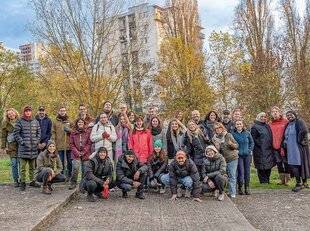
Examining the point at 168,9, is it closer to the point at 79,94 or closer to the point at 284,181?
the point at 79,94

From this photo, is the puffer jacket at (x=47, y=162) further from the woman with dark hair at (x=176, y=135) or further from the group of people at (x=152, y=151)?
the woman with dark hair at (x=176, y=135)

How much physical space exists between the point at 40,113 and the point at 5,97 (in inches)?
980

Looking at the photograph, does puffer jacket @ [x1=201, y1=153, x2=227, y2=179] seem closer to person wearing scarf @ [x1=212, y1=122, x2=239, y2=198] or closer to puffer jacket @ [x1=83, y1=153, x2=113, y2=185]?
person wearing scarf @ [x1=212, y1=122, x2=239, y2=198]

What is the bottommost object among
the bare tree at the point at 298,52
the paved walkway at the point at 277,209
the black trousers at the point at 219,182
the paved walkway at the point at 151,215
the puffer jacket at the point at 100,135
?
the paved walkway at the point at 277,209

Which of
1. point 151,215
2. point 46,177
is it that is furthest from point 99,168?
point 151,215

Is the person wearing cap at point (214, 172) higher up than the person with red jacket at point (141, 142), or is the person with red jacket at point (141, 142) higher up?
the person with red jacket at point (141, 142)

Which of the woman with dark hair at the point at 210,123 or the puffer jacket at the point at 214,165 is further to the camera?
the woman with dark hair at the point at 210,123

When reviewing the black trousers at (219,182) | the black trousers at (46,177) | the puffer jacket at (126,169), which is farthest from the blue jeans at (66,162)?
the black trousers at (219,182)

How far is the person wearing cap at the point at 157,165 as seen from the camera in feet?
35.6

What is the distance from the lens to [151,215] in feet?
27.8

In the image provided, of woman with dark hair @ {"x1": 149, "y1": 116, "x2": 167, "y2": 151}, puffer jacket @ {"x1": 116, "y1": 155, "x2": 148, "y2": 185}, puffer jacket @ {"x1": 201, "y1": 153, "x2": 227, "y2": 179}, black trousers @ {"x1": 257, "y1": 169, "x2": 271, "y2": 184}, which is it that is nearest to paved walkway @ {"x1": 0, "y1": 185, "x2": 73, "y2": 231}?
puffer jacket @ {"x1": 116, "y1": 155, "x2": 148, "y2": 185}

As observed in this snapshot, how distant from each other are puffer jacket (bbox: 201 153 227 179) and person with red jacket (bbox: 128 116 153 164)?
1363 mm

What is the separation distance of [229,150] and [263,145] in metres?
1.49

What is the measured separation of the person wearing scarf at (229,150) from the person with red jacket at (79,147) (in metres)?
2.89
